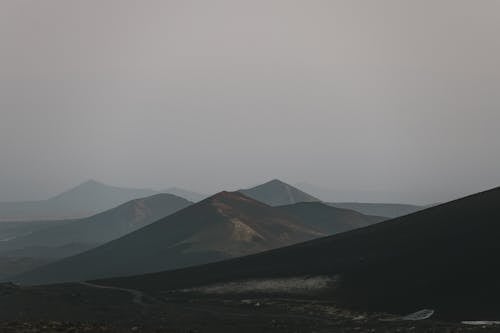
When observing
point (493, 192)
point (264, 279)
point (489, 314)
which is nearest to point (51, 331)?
point (489, 314)

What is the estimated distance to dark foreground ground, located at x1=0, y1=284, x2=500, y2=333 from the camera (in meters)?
53.0

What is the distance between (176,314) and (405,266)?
40.8 meters

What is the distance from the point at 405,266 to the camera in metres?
93.9

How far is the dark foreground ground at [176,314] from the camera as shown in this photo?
174ft

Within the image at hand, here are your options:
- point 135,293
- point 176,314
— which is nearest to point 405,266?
point 176,314

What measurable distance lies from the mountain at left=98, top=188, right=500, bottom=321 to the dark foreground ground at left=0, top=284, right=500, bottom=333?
8.22m

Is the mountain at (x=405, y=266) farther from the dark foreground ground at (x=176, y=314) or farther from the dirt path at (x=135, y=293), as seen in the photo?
the dark foreground ground at (x=176, y=314)

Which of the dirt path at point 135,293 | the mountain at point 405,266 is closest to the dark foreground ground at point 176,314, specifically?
the dirt path at point 135,293

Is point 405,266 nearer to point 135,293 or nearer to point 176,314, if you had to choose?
point 176,314

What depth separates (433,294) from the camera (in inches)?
3036

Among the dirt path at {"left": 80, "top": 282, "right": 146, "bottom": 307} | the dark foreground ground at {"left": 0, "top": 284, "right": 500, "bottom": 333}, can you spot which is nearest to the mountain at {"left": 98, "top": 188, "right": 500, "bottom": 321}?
the dirt path at {"left": 80, "top": 282, "right": 146, "bottom": 307}

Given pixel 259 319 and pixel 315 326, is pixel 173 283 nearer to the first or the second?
pixel 259 319

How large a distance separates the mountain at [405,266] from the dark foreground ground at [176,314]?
8.22 meters

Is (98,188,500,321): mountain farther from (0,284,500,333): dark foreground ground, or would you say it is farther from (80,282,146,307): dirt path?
(0,284,500,333): dark foreground ground
